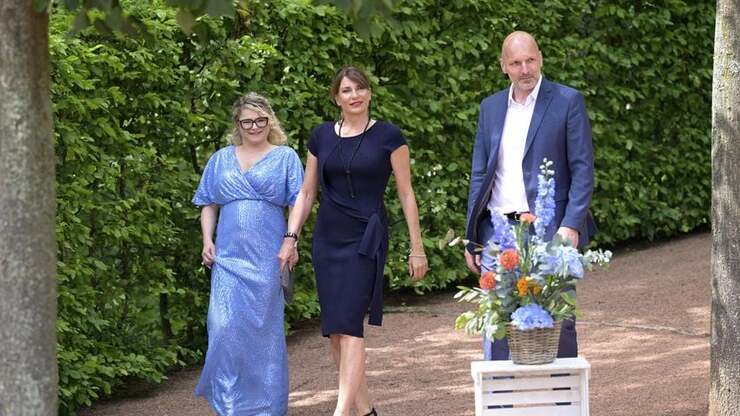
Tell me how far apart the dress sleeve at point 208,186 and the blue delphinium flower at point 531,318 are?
250 centimetres

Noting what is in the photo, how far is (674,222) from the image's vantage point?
Result: 11594 mm

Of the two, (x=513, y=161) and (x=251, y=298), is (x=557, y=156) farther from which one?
(x=251, y=298)

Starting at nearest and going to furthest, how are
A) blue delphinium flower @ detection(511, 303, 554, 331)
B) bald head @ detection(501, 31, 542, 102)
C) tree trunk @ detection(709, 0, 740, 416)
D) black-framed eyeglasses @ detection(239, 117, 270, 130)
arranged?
1. blue delphinium flower @ detection(511, 303, 554, 331)
2. tree trunk @ detection(709, 0, 740, 416)
3. bald head @ detection(501, 31, 542, 102)
4. black-framed eyeglasses @ detection(239, 117, 270, 130)

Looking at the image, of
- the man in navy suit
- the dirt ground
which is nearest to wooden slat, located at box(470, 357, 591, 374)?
the man in navy suit

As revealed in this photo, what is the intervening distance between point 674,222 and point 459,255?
265 cm

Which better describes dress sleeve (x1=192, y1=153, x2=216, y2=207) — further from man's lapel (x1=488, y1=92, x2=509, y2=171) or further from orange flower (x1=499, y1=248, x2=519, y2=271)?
orange flower (x1=499, y1=248, x2=519, y2=271)

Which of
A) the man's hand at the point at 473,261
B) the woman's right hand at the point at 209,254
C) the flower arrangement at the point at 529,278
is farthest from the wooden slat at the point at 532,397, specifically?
the woman's right hand at the point at 209,254

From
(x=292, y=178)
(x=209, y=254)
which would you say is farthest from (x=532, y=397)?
(x=209, y=254)

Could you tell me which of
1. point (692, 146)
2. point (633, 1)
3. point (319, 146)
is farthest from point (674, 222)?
point (319, 146)

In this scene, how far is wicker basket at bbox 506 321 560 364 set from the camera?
194 inches

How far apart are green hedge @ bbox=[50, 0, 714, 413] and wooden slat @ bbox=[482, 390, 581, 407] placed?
1821 millimetres

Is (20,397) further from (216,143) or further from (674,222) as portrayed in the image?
(674,222)

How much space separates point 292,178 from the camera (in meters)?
6.84

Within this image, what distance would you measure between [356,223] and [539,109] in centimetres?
115
